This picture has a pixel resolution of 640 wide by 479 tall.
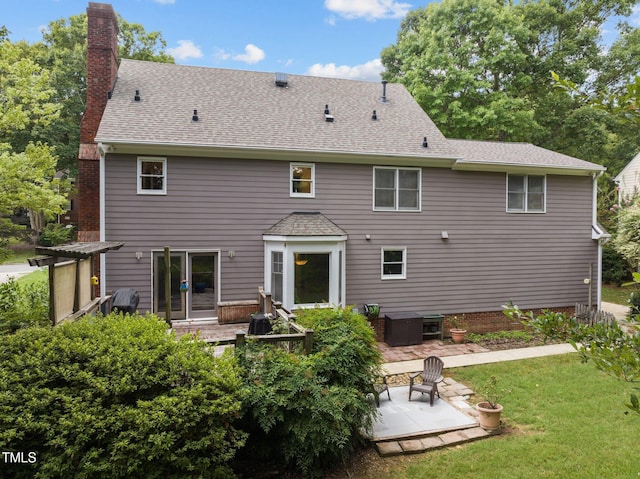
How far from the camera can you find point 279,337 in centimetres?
595

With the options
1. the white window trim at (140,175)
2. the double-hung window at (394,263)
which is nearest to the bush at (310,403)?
the double-hung window at (394,263)

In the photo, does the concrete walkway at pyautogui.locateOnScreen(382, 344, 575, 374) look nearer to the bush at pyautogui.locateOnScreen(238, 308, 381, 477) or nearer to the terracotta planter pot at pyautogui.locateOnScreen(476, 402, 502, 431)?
the terracotta planter pot at pyautogui.locateOnScreen(476, 402, 502, 431)

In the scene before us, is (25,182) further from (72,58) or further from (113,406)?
(72,58)

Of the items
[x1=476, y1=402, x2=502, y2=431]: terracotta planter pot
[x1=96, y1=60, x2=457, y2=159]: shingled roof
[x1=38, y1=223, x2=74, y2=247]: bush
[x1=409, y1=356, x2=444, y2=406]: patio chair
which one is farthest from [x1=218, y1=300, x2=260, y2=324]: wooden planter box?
[x1=38, y1=223, x2=74, y2=247]: bush

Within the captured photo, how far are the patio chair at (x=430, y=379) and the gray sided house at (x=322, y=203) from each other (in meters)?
3.82

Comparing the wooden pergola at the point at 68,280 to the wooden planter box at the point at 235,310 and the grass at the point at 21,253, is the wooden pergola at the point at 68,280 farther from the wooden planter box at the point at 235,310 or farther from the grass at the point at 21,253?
the grass at the point at 21,253

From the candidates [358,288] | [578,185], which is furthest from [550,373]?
[578,185]

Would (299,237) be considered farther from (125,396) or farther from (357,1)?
(357,1)

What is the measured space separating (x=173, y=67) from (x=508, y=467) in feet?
46.9

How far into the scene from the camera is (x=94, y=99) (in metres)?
11.5

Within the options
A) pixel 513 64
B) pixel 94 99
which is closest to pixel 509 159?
pixel 513 64

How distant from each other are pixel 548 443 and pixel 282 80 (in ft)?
42.2

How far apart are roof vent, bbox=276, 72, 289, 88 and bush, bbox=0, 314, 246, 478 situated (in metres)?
11.2

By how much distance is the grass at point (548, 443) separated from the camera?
5.22 meters
